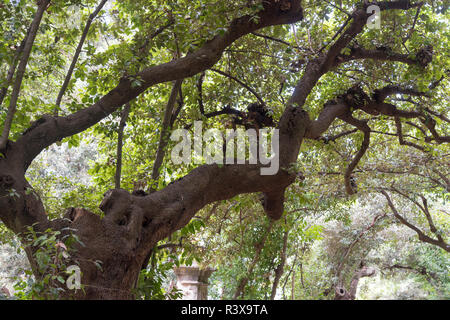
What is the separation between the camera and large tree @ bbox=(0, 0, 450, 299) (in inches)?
98.1

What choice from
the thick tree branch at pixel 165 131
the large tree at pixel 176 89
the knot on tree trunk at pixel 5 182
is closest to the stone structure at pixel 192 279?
the large tree at pixel 176 89

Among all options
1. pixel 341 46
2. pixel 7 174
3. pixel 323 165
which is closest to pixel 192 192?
pixel 7 174

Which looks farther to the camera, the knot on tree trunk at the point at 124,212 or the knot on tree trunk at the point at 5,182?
the knot on tree trunk at the point at 124,212

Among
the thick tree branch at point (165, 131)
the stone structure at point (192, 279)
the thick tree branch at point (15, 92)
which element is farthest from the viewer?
the stone structure at point (192, 279)

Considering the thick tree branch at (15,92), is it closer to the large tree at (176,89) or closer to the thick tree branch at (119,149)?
the large tree at (176,89)

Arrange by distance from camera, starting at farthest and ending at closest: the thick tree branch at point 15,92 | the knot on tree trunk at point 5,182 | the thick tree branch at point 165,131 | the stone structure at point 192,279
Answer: the stone structure at point 192,279, the thick tree branch at point 165,131, the thick tree branch at point 15,92, the knot on tree trunk at point 5,182

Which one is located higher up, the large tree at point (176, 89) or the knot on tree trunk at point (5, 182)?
the large tree at point (176, 89)

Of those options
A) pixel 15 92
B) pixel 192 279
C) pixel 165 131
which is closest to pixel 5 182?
pixel 15 92

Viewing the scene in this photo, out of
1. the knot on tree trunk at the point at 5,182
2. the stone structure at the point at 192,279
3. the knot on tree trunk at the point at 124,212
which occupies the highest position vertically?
the knot on tree trunk at the point at 5,182

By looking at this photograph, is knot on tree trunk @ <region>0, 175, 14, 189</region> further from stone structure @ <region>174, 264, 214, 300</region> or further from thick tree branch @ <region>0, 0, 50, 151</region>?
stone structure @ <region>174, 264, 214, 300</region>

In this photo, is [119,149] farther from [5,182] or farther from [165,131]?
[5,182]

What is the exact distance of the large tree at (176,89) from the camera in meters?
2.49

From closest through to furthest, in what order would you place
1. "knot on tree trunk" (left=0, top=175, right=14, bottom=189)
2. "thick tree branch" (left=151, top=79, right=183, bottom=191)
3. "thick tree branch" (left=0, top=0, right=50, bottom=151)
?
1. "knot on tree trunk" (left=0, top=175, right=14, bottom=189)
2. "thick tree branch" (left=0, top=0, right=50, bottom=151)
3. "thick tree branch" (left=151, top=79, right=183, bottom=191)

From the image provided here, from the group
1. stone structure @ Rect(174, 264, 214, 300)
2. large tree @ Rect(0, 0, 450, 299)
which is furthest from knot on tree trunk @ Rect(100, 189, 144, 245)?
stone structure @ Rect(174, 264, 214, 300)
